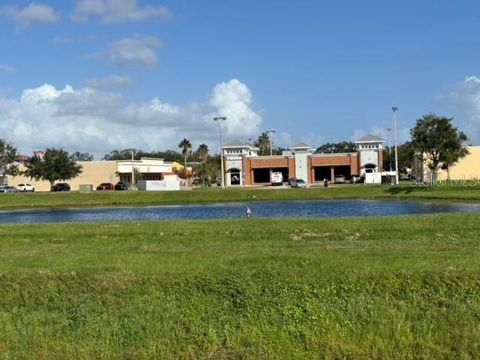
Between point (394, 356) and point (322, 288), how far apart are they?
1710 mm

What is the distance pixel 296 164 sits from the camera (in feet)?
410

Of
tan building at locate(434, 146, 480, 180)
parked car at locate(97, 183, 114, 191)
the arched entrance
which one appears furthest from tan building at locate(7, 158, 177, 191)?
tan building at locate(434, 146, 480, 180)

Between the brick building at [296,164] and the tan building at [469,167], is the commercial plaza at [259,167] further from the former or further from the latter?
the tan building at [469,167]

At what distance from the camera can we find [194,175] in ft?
508

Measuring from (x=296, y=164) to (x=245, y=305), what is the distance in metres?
117

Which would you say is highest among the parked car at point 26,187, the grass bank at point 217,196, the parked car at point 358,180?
the parked car at point 26,187

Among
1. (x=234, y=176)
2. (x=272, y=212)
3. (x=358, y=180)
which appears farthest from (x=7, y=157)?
(x=272, y=212)

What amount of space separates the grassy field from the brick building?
111374mm

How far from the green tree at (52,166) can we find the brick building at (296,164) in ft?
103

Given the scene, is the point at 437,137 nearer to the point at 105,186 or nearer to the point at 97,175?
the point at 105,186

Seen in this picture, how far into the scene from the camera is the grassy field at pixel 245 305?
785 centimetres

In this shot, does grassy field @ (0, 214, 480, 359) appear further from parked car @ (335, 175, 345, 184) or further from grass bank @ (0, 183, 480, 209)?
parked car @ (335, 175, 345, 184)

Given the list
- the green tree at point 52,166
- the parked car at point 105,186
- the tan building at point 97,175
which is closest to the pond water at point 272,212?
the green tree at point 52,166

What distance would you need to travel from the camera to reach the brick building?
122188mm
